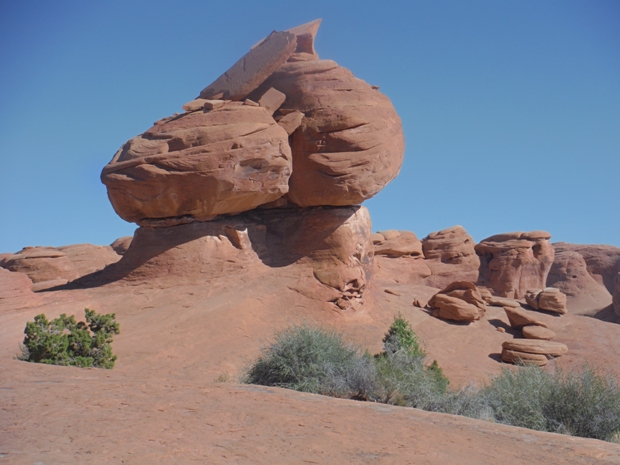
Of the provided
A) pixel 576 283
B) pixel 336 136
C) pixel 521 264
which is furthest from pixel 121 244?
pixel 576 283

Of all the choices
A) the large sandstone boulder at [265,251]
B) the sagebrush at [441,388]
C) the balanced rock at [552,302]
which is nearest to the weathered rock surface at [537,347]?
the balanced rock at [552,302]

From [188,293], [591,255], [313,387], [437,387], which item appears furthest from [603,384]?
[591,255]

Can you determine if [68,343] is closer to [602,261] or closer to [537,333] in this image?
[537,333]

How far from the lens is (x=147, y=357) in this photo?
1327cm

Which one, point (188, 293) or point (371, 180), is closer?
point (188, 293)

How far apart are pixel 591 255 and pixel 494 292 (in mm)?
13968

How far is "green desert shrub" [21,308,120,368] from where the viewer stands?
10.5 m

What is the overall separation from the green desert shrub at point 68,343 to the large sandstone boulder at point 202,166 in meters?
5.03

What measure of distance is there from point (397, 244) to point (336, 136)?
39.1 feet

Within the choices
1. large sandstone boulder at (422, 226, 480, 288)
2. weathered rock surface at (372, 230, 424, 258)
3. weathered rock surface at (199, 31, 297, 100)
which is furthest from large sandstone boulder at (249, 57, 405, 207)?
large sandstone boulder at (422, 226, 480, 288)

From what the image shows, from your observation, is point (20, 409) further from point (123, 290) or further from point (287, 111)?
point (287, 111)

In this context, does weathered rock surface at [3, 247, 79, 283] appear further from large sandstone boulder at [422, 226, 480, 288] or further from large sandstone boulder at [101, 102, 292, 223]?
large sandstone boulder at [422, 226, 480, 288]

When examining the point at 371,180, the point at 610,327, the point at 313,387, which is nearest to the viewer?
the point at 313,387

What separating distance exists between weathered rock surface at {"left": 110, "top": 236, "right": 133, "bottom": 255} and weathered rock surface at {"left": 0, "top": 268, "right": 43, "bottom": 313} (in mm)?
15583
